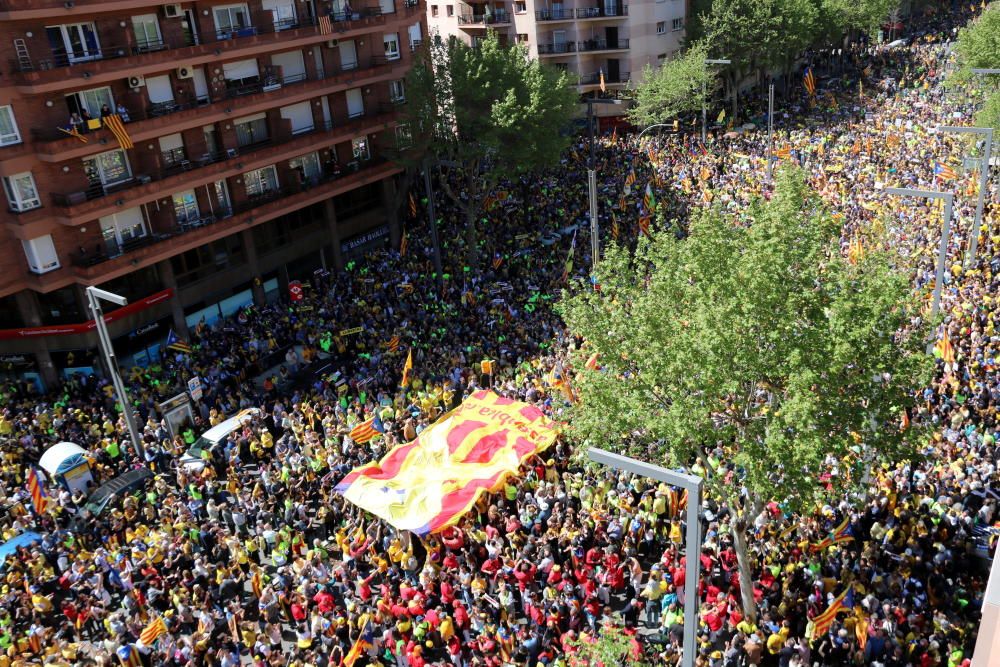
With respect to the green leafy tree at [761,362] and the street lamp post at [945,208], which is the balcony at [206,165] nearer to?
the green leafy tree at [761,362]

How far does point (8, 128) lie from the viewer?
32.9 meters

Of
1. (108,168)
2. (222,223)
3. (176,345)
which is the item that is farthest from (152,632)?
(222,223)

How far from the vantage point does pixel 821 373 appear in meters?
16.8

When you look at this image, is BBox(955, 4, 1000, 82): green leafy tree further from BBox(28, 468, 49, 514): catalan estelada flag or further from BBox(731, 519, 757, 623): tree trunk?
BBox(28, 468, 49, 514): catalan estelada flag

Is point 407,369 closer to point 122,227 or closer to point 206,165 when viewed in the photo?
point 122,227

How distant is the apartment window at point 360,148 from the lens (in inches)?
1831

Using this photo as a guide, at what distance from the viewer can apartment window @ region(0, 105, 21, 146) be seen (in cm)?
3266

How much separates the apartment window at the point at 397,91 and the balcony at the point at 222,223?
347cm

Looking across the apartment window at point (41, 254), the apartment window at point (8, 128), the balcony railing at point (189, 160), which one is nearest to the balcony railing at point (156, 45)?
the apartment window at point (8, 128)

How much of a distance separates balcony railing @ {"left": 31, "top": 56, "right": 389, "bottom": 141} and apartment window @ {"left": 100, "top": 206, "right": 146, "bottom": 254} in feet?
11.9

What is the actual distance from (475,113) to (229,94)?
1208 centimetres

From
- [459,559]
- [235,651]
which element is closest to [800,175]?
[459,559]

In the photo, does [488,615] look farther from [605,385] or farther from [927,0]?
[927,0]

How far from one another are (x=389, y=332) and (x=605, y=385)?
733 inches
